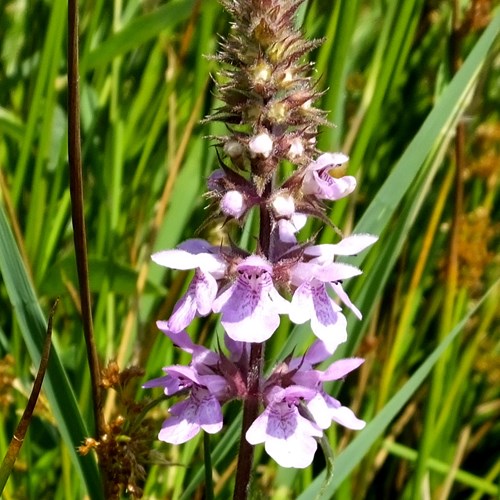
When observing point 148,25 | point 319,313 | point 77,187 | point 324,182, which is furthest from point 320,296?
point 148,25

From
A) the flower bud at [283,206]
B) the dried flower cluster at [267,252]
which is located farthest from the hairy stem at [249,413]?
the flower bud at [283,206]

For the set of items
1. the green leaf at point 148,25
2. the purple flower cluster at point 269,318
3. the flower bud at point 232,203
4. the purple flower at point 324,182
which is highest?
the green leaf at point 148,25

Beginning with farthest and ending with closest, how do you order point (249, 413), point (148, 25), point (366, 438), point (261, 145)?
point (148, 25) < point (366, 438) < point (249, 413) < point (261, 145)

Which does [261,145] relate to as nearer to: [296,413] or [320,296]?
[320,296]

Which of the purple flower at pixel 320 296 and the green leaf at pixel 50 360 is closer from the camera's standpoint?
the purple flower at pixel 320 296

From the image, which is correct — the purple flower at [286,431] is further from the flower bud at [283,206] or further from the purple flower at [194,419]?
the flower bud at [283,206]

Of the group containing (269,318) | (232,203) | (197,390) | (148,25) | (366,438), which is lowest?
(366,438)
